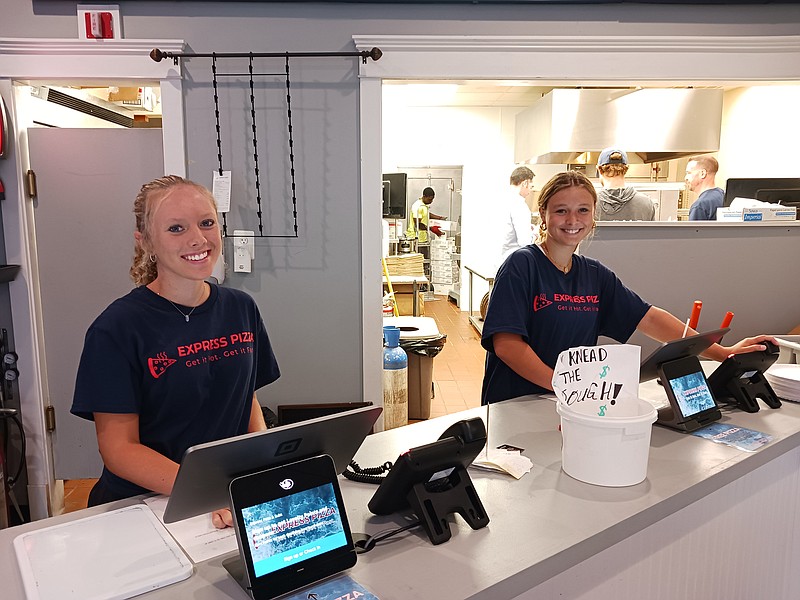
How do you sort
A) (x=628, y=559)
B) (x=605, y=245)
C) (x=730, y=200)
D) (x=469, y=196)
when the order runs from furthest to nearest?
(x=469, y=196) < (x=730, y=200) < (x=605, y=245) < (x=628, y=559)

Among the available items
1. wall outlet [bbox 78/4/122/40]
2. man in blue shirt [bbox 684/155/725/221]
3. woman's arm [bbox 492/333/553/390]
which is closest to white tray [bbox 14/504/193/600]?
woman's arm [bbox 492/333/553/390]

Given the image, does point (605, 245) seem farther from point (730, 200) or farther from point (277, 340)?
point (277, 340)

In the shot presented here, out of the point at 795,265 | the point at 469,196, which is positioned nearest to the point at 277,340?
the point at 795,265

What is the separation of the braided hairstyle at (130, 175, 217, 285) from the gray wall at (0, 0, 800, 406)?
63.6 inches

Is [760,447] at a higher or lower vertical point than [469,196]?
lower

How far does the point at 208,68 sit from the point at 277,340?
4.71 ft

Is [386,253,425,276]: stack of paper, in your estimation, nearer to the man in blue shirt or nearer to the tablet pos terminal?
the man in blue shirt

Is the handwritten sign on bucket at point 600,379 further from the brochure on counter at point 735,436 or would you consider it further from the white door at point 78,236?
the white door at point 78,236

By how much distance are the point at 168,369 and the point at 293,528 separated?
0.64 meters

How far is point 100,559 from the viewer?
1.05 metres

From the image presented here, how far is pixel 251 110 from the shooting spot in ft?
10.2

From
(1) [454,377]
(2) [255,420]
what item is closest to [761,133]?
(1) [454,377]

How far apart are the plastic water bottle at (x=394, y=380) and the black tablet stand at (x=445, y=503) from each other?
2.66 m

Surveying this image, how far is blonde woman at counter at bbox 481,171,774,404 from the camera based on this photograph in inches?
79.0
